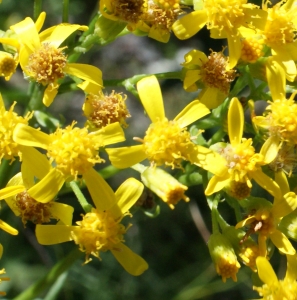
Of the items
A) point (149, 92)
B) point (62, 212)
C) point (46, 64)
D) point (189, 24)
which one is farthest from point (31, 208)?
point (189, 24)

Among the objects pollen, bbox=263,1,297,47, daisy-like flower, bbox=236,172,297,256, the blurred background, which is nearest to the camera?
daisy-like flower, bbox=236,172,297,256

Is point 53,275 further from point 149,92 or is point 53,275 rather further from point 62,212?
point 149,92

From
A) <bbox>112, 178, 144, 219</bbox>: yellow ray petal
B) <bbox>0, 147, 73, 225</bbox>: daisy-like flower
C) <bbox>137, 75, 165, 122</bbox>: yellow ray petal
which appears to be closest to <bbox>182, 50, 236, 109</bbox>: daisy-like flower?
<bbox>137, 75, 165, 122</bbox>: yellow ray petal

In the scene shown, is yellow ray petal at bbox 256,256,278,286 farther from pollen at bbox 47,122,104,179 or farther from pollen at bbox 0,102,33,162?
pollen at bbox 0,102,33,162

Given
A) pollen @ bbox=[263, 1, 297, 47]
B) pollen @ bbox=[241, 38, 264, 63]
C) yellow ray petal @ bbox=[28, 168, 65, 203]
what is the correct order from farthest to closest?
pollen @ bbox=[263, 1, 297, 47] → pollen @ bbox=[241, 38, 264, 63] → yellow ray petal @ bbox=[28, 168, 65, 203]

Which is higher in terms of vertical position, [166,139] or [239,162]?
[166,139]

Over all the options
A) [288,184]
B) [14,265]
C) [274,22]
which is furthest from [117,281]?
[274,22]

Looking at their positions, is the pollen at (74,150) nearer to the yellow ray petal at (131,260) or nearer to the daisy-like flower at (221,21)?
the yellow ray petal at (131,260)
